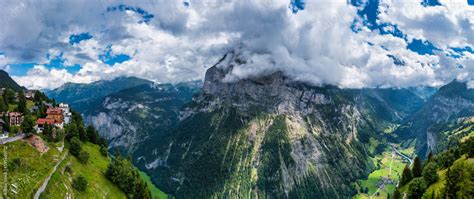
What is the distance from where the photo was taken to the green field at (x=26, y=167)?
9044cm

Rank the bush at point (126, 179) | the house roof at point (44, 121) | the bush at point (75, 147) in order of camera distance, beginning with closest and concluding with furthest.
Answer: the house roof at point (44, 121), the bush at point (75, 147), the bush at point (126, 179)

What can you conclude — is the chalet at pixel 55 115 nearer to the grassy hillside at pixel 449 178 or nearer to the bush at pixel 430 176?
the grassy hillside at pixel 449 178

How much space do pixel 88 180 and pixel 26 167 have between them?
27373 millimetres

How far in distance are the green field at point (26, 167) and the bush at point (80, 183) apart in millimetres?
8731

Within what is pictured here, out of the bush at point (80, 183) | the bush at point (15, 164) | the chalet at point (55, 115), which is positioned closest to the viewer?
the bush at point (15, 164)

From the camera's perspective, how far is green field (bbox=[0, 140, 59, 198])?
3561 inches

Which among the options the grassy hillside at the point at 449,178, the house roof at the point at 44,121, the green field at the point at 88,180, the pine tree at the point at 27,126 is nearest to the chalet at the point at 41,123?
the house roof at the point at 44,121

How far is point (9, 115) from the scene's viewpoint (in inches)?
4941

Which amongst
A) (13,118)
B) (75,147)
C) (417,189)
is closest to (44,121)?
(13,118)

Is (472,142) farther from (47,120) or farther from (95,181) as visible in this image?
(47,120)

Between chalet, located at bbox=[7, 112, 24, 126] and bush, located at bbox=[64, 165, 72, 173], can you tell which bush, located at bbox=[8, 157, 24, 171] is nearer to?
bush, located at bbox=[64, 165, 72, 173]

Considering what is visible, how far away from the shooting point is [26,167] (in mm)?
100562

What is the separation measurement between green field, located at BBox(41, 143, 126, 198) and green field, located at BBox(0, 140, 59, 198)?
3.44 m

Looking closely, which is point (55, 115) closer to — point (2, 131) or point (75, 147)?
point (75, 147)
